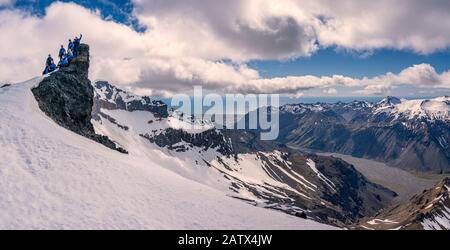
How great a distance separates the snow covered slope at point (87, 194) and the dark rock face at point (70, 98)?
14.6 metres

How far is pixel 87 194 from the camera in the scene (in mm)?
27844

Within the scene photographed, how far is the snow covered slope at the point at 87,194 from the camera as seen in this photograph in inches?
966

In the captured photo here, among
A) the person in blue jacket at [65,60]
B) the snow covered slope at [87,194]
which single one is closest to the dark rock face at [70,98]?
the person in blue jacket at [65,60]

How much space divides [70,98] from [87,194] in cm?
4283

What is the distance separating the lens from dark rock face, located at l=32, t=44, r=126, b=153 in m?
54.9

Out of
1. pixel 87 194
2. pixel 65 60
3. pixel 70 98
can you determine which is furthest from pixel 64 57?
pixel 87 194

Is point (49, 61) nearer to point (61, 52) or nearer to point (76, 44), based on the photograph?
point (61, 52)

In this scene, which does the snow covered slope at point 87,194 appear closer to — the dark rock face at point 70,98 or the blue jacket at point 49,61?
the dark rock face at point 70,98

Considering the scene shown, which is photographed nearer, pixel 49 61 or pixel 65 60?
pixel 49 61

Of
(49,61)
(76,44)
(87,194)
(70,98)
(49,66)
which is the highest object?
(76,44)
